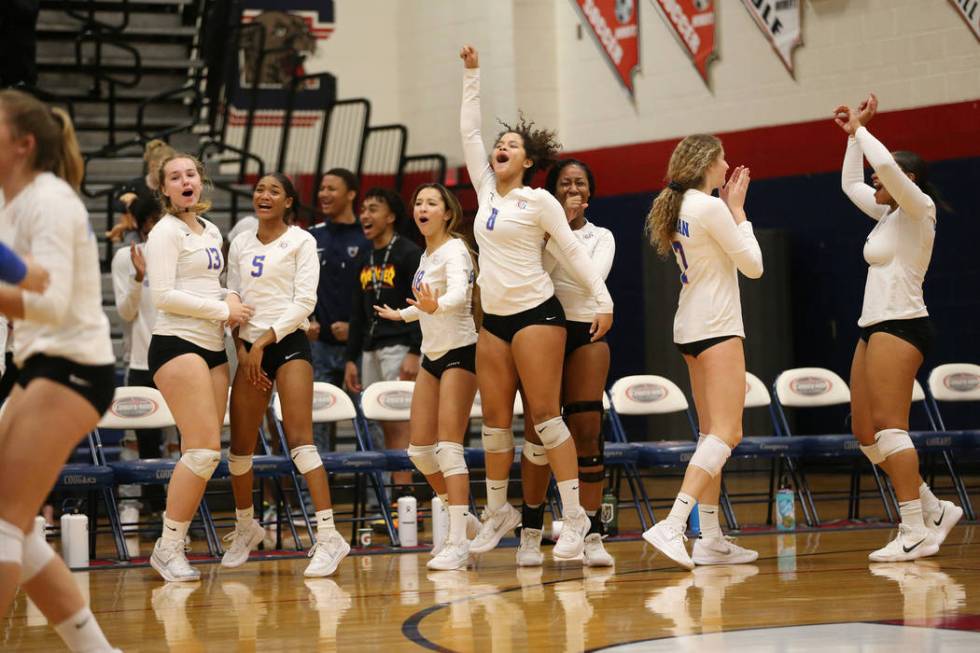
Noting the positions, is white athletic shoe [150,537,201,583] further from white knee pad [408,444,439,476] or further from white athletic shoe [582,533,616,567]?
white athletic shoe [582,533,616,567]

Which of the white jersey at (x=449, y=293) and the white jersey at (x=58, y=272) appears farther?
the white jersey at (x=449, y=293)

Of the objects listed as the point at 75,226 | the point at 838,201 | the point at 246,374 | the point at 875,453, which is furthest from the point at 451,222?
the point at 838,201

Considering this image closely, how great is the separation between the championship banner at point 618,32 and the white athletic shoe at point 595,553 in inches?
263

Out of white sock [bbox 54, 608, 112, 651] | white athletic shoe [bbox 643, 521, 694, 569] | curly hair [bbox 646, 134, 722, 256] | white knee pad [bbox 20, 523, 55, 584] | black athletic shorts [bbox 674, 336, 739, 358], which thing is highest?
curly hair [bbox 646, 134, 722, 256]

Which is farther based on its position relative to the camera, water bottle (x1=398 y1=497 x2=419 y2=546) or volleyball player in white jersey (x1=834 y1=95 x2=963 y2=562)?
water bottle (x1=398 y1=497 x2=419 y2=546)

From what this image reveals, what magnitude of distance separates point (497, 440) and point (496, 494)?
0.29 meters

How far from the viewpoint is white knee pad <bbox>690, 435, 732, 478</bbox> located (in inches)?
231

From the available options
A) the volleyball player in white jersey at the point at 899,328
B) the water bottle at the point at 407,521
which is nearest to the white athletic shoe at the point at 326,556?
the water bottle at the point at 407,521

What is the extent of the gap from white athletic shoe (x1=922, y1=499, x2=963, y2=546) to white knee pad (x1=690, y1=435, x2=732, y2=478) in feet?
3.93

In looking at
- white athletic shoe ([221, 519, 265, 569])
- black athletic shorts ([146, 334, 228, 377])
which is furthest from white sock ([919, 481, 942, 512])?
black athletic shorts ([146, 334, 228, 377])

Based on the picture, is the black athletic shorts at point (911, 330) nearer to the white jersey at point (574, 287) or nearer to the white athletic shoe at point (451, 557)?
the white jersey at point (574, 287)

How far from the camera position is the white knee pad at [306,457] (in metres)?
6.32

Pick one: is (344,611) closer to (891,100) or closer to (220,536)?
(220,536)

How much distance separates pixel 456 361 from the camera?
6383 millimetres
